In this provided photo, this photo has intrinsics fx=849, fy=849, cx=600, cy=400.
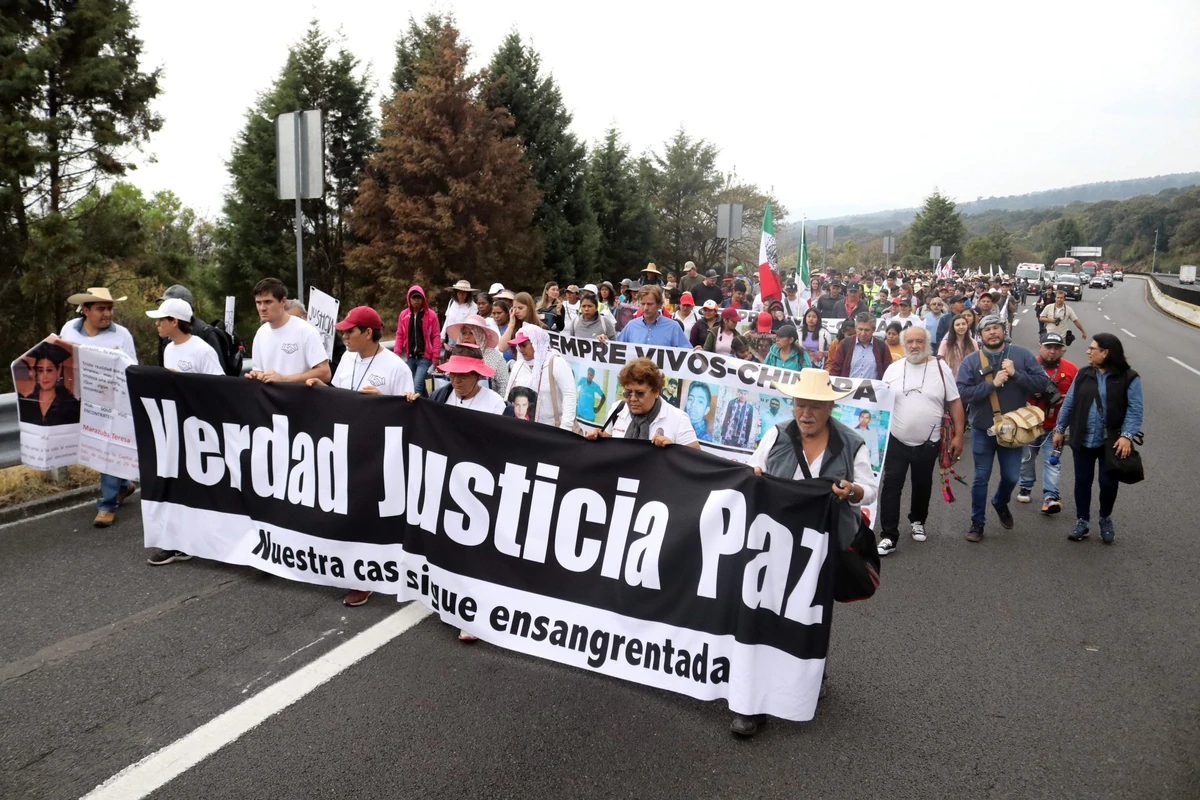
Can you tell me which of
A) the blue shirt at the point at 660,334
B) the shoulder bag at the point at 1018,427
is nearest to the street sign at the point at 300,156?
the blue shirt at the point at 660,334

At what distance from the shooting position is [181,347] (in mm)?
6664

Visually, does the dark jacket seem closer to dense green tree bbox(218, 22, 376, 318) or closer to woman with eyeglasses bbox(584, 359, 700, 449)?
woman with eyeglasses bbox(584, 359, 700, 449)

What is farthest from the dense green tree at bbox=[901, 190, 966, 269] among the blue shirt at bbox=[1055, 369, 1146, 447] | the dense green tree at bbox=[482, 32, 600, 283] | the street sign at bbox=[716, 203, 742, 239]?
the blue shirt at bbox=[1055, 369, 1146, 447]

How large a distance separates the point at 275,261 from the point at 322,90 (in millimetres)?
6178

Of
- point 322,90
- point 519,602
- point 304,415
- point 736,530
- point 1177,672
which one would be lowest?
point 1177,672

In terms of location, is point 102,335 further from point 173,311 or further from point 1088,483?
point 1088,483

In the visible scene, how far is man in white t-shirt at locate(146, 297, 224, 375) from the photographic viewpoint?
259 inches

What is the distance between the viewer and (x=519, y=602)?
4.82 metres

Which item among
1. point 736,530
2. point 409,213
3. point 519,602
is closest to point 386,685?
point 519,602

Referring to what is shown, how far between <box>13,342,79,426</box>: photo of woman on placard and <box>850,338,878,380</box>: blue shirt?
7.75 meters

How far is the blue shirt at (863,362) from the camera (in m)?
9.59

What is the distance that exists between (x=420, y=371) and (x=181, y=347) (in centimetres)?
433

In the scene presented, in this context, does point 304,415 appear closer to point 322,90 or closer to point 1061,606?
point 1061,606

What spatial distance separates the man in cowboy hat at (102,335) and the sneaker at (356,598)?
2.76 meters
